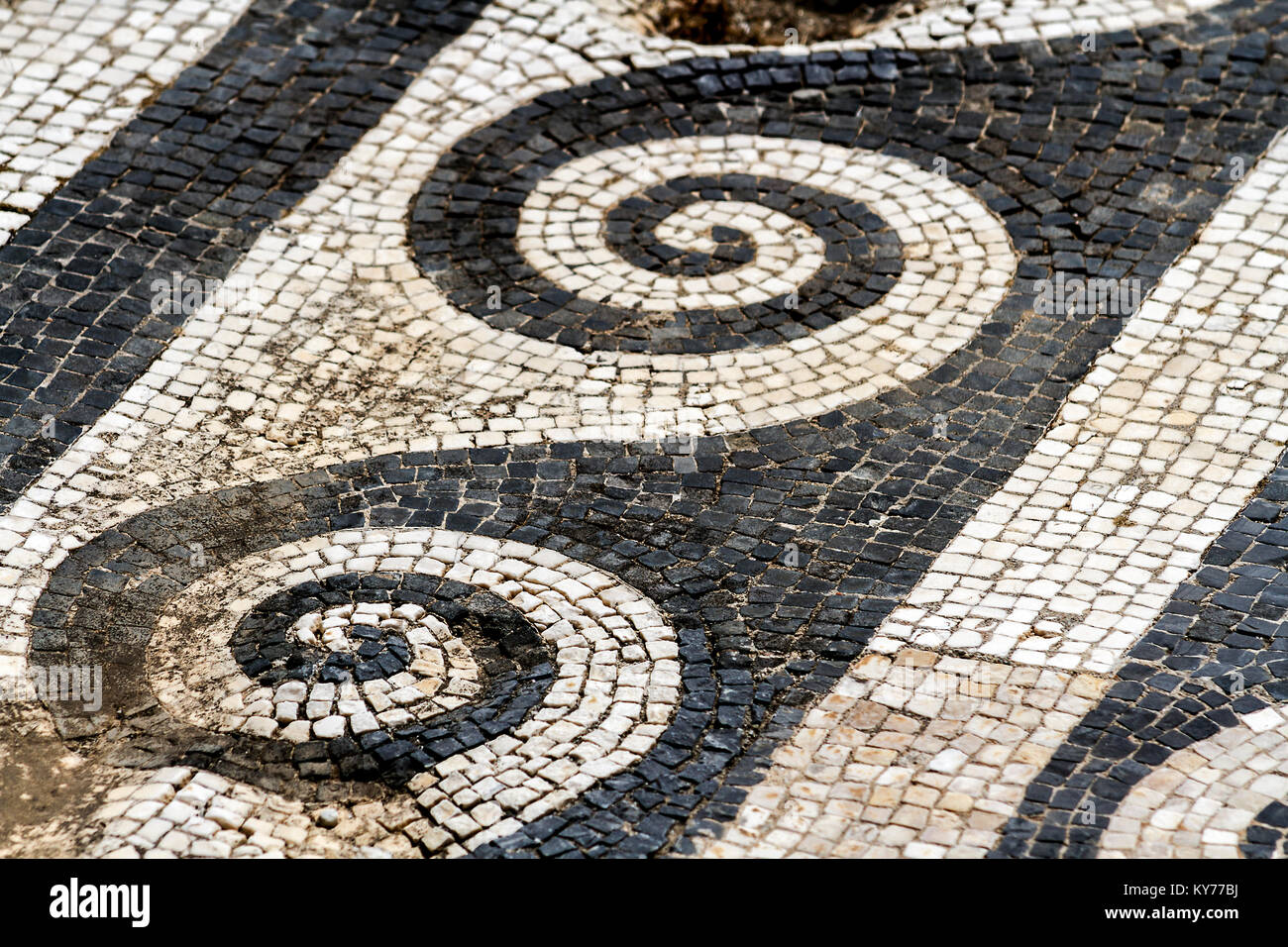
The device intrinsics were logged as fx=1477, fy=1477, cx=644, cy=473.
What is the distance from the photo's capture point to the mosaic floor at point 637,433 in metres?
6.94

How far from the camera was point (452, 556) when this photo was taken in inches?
325

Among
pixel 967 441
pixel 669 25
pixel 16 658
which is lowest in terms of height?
pixel 16 658

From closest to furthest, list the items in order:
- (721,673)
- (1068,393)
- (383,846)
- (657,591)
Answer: (383,846)
(721,673)
(657,591)
(1068,393)

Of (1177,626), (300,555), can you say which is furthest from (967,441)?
(300,555)

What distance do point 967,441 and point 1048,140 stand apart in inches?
138

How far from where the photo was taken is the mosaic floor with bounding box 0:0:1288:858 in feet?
22.8

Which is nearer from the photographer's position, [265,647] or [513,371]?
[265,647]

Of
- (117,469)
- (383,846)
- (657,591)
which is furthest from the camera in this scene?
(117,469)

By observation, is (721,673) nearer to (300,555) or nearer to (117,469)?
(300,555)

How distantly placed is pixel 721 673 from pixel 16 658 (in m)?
3.61

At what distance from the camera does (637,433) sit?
9.17 metres

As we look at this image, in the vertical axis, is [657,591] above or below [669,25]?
below

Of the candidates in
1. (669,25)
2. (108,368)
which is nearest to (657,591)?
(108,368)

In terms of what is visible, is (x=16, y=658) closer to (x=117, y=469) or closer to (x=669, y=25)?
(x=117, y=469)
